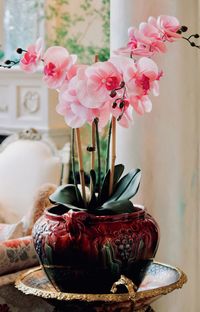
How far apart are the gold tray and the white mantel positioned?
9.46 feet

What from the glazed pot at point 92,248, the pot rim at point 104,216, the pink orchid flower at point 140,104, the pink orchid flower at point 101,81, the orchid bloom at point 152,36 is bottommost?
the glazed pot at point 92,248

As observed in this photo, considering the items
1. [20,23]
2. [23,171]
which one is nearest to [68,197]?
[23,171]

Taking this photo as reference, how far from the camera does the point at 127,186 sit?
Result: 6.16 ft

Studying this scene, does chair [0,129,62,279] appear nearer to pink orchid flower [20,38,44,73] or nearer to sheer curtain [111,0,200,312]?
sheer curtain [111,0,200,312]

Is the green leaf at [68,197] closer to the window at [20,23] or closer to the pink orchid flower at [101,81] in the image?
the pink orchid flower at [101,81]

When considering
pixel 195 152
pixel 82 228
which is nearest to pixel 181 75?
pixel 195 152

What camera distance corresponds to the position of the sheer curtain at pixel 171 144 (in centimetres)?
237

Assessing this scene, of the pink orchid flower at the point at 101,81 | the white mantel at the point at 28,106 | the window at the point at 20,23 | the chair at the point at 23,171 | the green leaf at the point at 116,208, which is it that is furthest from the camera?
the window at the point at 20,23

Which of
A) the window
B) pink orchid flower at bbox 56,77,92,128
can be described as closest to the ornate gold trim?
pink orchid flower at bbox 56,77,92,128

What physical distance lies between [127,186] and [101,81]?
34 cm

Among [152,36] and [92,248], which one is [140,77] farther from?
[92,248]

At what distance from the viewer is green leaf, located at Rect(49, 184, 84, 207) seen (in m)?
1.87

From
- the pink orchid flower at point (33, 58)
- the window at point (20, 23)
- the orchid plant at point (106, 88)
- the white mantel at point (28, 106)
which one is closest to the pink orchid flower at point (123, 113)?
the orchid plant at point (106, 88)

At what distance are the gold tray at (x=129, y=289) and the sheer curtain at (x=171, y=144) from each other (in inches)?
15.0
